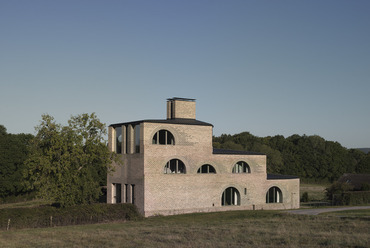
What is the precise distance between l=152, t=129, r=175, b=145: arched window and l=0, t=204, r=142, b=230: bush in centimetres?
636

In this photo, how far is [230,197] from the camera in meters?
46.0

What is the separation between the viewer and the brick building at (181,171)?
135ft

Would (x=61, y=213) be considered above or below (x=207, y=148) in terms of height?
below

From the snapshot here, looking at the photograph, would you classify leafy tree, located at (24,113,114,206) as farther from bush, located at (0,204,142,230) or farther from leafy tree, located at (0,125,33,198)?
leafy tree, located at (0,125,33,198)

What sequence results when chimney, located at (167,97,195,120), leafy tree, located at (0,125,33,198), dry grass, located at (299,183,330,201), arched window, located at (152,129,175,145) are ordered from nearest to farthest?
1. arched window, located at (152,129,175,145)
2. chimney, located at (167,97,195,120)
3. leafy tree, located at (0,125,33,198)
4. dry grass, located at (299,183,330,201)

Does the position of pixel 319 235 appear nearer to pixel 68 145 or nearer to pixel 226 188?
pixel 226 188

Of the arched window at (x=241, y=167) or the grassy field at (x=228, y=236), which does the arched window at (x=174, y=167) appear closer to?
the arched window at (x=241, y=167)

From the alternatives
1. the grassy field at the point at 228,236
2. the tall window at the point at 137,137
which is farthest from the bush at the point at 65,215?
the tall window at the point at 137,137

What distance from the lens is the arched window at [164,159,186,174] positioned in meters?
42.3

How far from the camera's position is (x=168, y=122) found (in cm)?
4228

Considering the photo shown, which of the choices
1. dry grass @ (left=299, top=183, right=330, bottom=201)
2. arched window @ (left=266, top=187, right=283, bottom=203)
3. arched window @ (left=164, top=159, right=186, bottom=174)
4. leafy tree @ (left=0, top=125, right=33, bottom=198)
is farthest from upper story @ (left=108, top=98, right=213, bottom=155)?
dry grass @ (left=299, top=183, right=330, bottom=201)

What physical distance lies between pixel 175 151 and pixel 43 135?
12317 mm

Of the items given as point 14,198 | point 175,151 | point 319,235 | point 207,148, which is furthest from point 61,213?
point 14,198

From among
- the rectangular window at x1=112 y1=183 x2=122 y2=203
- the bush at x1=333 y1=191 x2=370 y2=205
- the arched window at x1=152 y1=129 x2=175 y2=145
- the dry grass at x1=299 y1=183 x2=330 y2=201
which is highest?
the arched window at x1=152 y1=129 x2=175 y2=145
